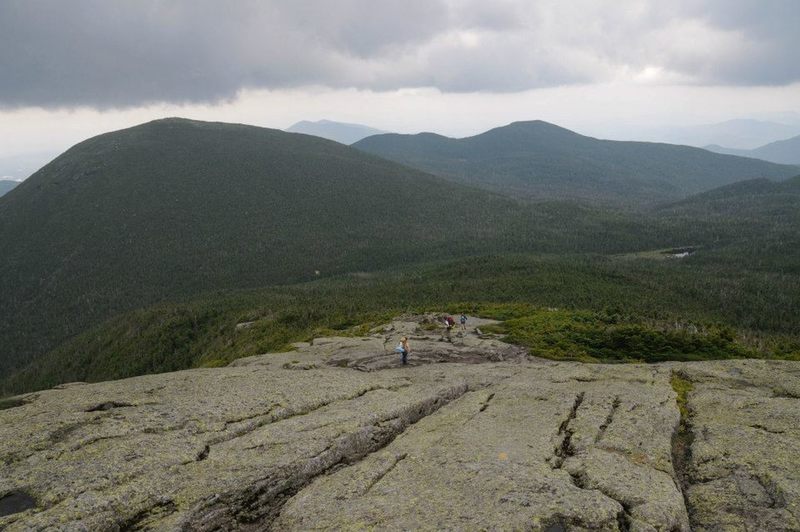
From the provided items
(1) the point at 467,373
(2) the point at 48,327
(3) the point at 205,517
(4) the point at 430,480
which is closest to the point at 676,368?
(1) the point at 467,373

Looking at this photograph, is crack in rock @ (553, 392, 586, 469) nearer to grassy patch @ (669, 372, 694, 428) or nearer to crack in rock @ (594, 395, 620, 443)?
crack in rock @ (594, 395, 620, 443)

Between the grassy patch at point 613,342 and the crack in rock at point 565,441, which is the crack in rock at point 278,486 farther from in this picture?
the grassy patch at point 613,342

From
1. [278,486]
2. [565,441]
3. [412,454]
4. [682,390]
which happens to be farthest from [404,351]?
[278,486]

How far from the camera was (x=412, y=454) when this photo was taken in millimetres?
21375

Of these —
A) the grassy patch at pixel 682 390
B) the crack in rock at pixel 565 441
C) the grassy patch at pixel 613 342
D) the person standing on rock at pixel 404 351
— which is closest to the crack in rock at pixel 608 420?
the crack in rock at pixel 565 441

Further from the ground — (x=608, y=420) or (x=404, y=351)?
(x=608, y=420)

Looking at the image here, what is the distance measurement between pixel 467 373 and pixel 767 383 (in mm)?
19080

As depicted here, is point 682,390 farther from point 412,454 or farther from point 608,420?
point 412,454

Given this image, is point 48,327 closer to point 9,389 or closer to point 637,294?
point 9,389

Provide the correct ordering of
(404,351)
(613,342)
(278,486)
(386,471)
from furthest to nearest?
(613,342), (404,351), (386,471), (278,486)

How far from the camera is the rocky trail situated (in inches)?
661

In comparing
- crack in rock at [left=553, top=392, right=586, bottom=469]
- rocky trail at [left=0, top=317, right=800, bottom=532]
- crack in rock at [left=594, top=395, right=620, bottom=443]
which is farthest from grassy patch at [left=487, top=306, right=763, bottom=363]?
crack in rock at [left=553, top=392, right=586, bottom=469]

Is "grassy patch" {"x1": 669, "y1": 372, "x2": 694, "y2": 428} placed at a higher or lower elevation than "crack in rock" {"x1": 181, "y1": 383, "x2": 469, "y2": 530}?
lower

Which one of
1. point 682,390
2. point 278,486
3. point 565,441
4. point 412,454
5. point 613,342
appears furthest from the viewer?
point 613,342
